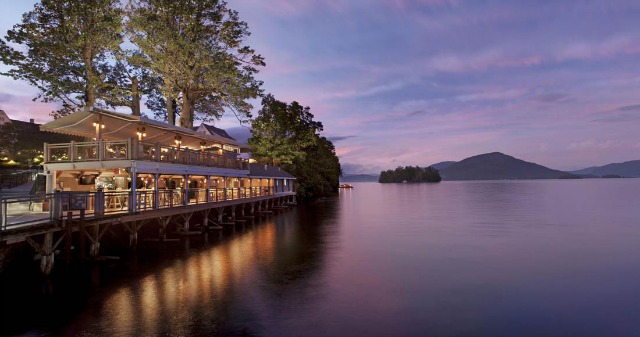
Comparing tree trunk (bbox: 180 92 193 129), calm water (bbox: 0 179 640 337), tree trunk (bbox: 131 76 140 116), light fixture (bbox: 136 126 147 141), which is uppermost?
tree trunk (bbox: 131 76 140 116)

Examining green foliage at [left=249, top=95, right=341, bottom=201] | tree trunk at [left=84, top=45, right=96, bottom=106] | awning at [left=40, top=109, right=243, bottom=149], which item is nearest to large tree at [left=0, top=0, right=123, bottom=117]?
tree trunk at [left=84, top=45, right=96, bottom=106]

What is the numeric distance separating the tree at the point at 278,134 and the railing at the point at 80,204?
121ft

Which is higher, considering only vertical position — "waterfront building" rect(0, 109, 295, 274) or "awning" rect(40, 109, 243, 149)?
"awning" rect(40, 109, 243, 149)

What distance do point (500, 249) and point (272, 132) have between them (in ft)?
157

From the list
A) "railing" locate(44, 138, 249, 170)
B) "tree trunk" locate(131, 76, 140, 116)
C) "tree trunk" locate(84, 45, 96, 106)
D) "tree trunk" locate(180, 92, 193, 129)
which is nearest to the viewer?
"railing" locate(44, 138, 249, 170)

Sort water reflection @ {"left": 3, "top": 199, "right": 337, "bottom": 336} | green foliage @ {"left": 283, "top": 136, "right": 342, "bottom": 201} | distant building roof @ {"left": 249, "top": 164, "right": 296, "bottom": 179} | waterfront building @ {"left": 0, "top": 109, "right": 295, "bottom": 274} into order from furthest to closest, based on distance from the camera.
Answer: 1. green foliage @ {"left": 283, "top": 136, "right": 342, "bottom": 201}
2. distant building roof @ {"left": 249, "top": 164, "right": 296, "bottom": 179}
3. waterfront building @ {"left": 0, "top": 109, "right": 295, "bottom": 274}
4. water reflection @ {"left": 3, "top": 199, "right": 337, "bottom": 336}

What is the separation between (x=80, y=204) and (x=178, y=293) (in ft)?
26.9

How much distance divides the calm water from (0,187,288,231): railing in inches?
93.1

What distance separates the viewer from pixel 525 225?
36938mm

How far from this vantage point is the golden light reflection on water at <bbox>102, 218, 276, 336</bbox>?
1079cm

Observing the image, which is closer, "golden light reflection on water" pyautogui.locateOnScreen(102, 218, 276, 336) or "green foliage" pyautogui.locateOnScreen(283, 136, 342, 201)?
"golden light reflection on water" pyautogui.locateOnScreen(102, 218, 276, 336)

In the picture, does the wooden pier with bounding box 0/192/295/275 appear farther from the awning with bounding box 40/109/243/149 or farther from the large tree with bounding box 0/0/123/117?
the large tree with bounding box 0/0/123/117

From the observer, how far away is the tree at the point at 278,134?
211 ft

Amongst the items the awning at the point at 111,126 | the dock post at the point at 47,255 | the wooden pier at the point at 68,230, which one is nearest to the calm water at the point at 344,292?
the dock post at the point at 47,255
